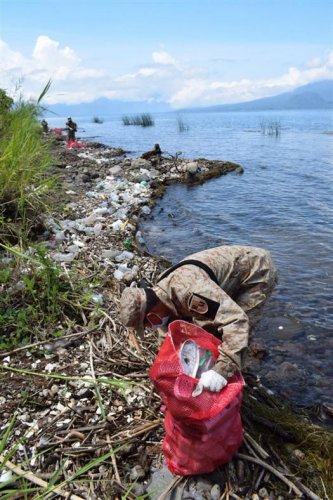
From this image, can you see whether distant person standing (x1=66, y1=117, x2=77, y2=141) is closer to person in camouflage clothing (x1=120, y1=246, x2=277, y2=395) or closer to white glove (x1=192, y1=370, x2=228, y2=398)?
person in camouflage clothing (x1=120, y1=246, x2=277, y2=395)

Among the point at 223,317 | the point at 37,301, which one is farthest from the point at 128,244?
the point at 223,317

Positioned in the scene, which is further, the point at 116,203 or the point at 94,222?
the point at 116,203

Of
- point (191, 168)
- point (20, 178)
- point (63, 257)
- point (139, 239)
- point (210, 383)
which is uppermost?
point (20, 178)

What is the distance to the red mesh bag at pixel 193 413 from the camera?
230 centimetres

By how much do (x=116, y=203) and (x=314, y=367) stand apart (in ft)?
19.8

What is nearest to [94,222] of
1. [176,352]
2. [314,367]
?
[314,367]

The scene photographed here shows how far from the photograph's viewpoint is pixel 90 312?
13.2ft

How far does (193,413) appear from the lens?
2.29 m

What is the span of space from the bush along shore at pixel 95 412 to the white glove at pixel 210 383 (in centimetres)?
42

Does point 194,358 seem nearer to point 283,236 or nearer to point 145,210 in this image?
point 283,236

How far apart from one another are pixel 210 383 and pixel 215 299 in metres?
0.57

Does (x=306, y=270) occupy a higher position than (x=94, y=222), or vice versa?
(x=94, y=222)

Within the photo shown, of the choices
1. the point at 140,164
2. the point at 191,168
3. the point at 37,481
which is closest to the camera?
the point at 37,481

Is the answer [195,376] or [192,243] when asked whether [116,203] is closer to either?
[192,243]
